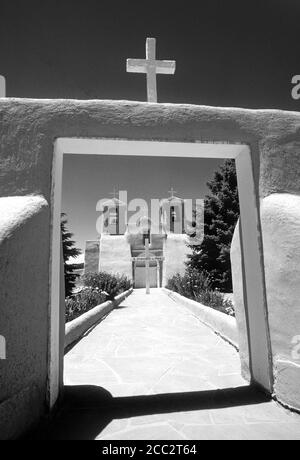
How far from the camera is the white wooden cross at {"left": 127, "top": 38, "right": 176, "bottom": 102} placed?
4.25 m

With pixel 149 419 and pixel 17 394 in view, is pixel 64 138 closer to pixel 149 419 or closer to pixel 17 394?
pixel 17 394

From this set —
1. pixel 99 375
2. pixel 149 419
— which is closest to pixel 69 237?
pixel 99 375

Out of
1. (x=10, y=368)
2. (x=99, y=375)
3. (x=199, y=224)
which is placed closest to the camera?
(x=10, y=368)

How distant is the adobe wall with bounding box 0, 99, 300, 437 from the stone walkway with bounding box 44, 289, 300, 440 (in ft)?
1.51

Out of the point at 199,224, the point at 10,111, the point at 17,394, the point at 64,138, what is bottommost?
the point at 17,394

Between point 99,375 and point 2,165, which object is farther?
point 99,375

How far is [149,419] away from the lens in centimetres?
319

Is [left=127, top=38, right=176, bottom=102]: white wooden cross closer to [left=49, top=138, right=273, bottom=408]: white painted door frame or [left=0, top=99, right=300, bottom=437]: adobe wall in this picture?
[left=0, top=99, right=300, bottom=437]: adobe wall

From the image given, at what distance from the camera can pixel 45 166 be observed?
343 cm

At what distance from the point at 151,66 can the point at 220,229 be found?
12937 millimetres

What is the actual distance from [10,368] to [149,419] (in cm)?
150

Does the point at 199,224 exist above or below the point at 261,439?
above

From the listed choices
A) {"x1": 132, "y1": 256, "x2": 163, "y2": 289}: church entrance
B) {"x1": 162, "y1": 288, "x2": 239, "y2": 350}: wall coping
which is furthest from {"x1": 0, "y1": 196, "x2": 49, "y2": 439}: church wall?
{"x1": 132, "y1": 256, "x2": 163, "y2": 289}: church entrance

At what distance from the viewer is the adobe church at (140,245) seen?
27875 millimetres
